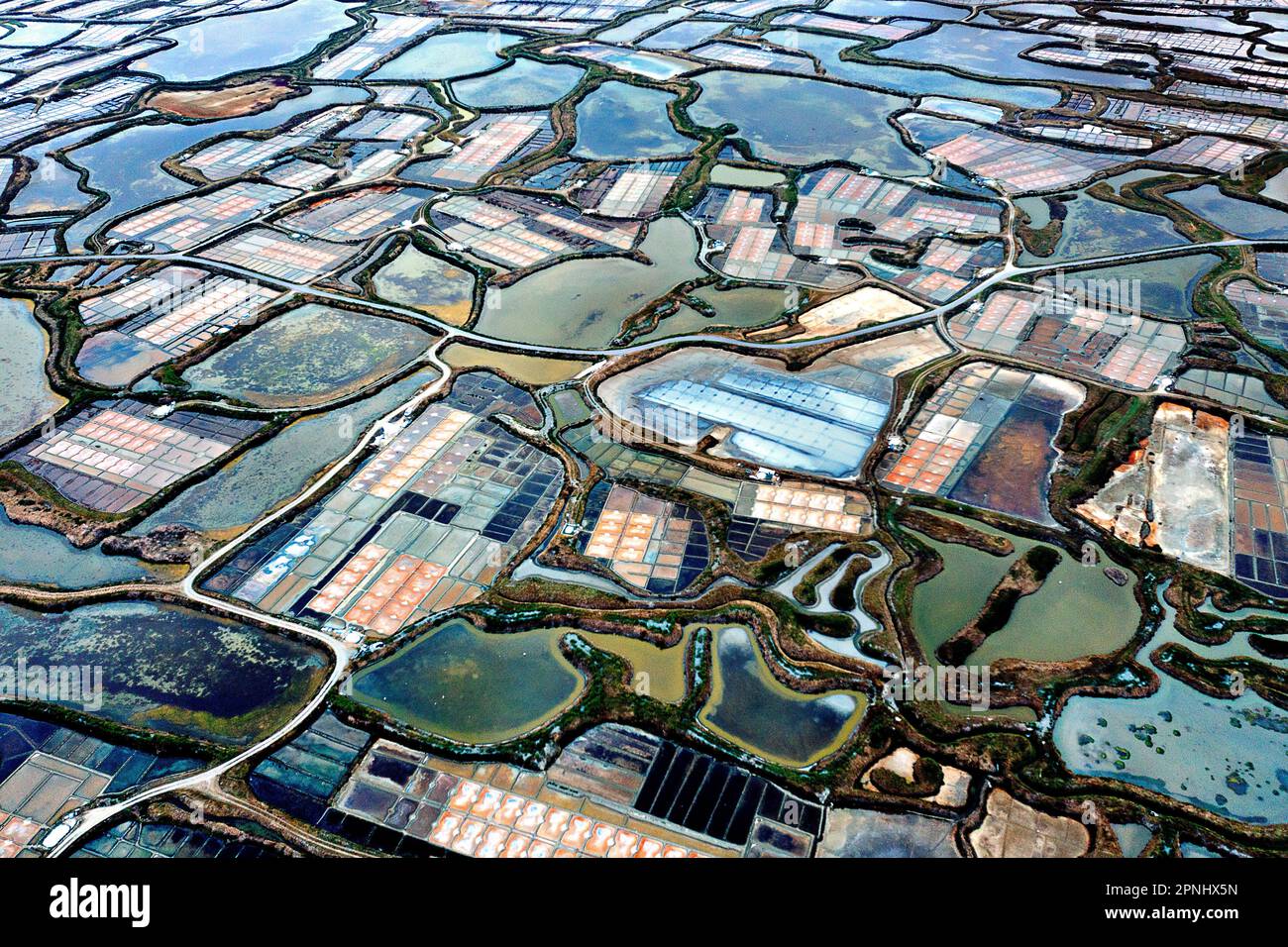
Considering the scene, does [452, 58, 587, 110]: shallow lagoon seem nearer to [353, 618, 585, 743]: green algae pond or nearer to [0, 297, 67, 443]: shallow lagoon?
[0, 297, 67, 443]: shallow lagoon

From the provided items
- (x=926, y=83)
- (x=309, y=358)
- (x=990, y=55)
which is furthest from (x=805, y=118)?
(x=309, y=358)

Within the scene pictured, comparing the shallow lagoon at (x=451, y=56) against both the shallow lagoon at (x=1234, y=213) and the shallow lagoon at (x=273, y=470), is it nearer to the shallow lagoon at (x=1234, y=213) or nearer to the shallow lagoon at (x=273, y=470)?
the shallow lagoon at (x=273, y=470)

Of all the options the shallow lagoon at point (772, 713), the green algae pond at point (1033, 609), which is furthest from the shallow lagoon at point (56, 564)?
the green algae pond at point (1033, 609)

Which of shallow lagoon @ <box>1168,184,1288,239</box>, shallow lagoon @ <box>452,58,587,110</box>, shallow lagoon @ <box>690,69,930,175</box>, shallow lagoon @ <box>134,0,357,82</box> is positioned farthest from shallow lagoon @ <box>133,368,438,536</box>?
shallow lagoon @ <box>134,0,357,82</box>

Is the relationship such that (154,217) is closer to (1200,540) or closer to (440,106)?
(440,106)

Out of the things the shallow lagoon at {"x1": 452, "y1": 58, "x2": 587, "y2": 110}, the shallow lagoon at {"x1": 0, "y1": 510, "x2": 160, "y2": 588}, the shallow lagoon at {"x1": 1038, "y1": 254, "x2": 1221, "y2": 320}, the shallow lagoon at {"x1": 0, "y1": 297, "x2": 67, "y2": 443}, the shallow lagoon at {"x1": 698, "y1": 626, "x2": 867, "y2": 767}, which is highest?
the shallow lagoon at {"x1": 452, "y1": 58, "x2": 587, "y2": 110}

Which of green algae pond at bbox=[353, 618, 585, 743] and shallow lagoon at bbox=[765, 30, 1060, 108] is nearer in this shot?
green algae pond at bbox=[353, 618, 585, 743]
